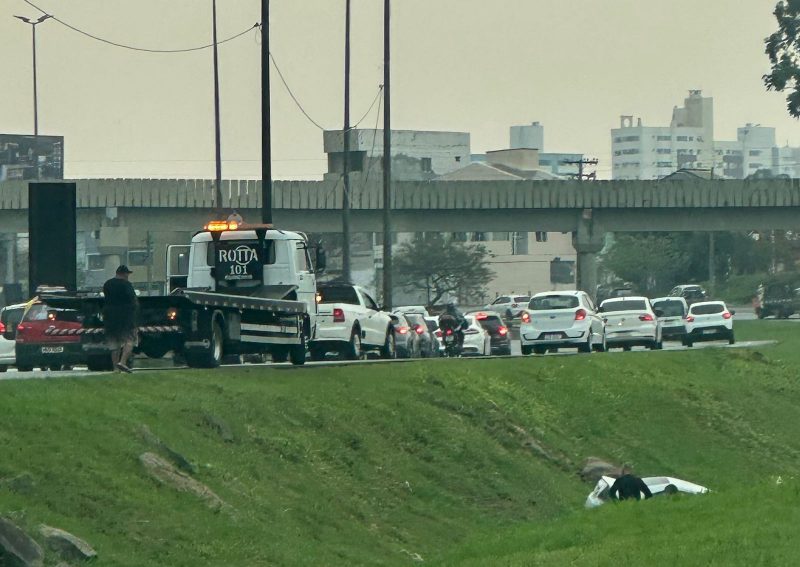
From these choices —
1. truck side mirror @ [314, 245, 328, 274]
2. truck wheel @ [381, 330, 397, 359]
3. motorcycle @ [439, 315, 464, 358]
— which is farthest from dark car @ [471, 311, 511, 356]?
truck side mirror @ [314, 245, 328, 274]

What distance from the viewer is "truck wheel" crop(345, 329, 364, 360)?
35.8 meters

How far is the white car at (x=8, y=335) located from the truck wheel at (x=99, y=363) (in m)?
7.14

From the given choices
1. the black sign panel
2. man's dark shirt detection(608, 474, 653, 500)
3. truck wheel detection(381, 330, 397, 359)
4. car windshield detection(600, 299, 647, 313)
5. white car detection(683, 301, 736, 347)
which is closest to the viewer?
man's dark shirt detection(608, 474, 653, 500)

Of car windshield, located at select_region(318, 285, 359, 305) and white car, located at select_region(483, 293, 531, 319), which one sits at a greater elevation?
car windshield, located at select_region(318, 285, 359, 305)

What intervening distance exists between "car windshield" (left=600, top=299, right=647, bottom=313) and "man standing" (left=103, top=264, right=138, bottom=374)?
2586cm

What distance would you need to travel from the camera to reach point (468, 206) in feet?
257

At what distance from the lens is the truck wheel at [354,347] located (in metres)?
35.8

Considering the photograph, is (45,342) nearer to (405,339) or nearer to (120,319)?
(120,319)

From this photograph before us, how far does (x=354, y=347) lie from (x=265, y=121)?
7254 mm

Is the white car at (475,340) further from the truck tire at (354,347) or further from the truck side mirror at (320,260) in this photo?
the truck side mirror at (320,260)

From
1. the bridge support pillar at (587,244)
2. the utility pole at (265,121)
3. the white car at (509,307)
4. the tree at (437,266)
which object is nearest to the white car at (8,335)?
the utility pole at (265,121)

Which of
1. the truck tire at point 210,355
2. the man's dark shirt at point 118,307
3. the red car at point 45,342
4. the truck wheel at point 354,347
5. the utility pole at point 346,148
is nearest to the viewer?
the man's dark shirt at point 118,307

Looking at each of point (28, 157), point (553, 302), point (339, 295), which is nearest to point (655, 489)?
point (339, 295)

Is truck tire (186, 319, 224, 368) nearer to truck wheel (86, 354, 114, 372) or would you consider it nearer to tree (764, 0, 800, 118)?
truck wheel (86, 354, 114, 372)
